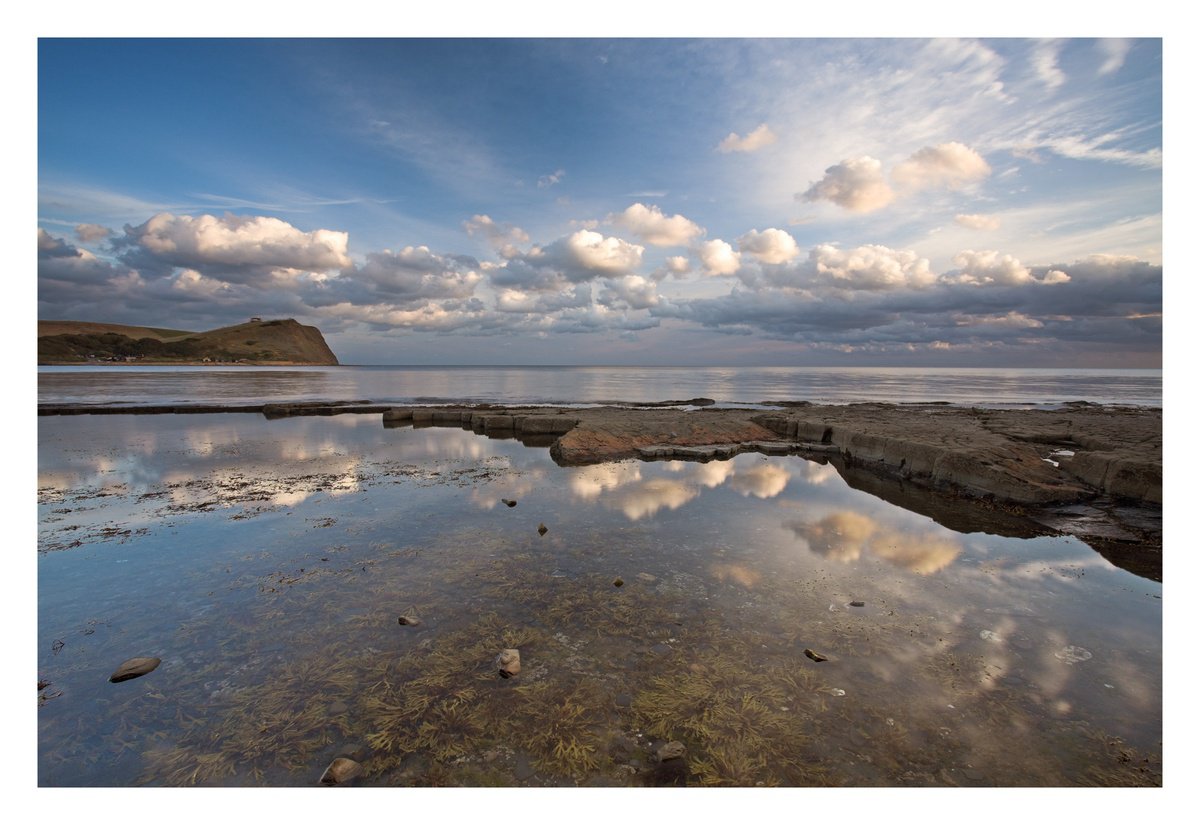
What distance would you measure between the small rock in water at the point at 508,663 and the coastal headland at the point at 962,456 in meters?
10.4

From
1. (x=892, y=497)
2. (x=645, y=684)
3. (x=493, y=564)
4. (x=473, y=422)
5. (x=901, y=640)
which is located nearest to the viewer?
(x=645, y=684)

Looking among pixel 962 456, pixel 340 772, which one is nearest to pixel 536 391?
pixel 962 456

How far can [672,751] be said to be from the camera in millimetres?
4273

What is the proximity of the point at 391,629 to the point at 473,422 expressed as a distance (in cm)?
2377

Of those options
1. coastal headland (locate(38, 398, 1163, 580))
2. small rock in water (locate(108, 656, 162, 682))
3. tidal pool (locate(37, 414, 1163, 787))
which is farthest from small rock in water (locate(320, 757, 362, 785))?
coastal headland (locate(38, 398, 1163, 580))

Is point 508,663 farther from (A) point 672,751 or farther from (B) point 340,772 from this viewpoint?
(A) point 672,751

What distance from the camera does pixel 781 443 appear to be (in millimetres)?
21781

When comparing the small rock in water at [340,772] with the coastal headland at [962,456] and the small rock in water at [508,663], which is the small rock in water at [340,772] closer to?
the small rock in water at [508,663]

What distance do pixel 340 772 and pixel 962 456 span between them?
16.2 metres

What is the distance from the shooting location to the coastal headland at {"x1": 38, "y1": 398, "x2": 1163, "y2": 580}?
1120cm

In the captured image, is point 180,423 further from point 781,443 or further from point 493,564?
point 781,443

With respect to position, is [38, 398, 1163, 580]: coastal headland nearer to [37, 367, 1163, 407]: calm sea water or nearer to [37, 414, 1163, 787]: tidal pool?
[37, 414, 1163, 787]: tidal pool

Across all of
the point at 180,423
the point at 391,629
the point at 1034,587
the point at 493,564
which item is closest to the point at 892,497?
the point at 1034,587

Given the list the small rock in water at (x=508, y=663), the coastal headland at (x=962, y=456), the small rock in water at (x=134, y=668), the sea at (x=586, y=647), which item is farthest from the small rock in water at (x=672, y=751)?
the coastal headland at (x=962, y=456)
